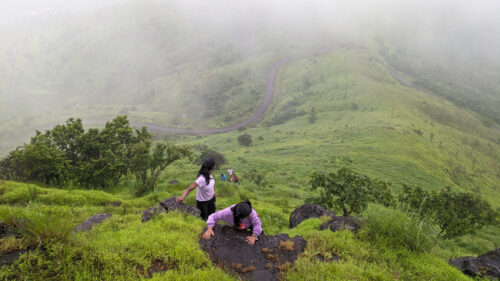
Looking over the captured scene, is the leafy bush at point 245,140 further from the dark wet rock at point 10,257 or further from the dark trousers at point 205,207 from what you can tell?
the dark wet rock at point 10,257

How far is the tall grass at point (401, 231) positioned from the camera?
18.7 feet

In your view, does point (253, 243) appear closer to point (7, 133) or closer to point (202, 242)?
point (202, 242)

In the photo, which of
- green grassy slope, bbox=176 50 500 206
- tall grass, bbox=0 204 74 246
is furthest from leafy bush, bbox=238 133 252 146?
tall grass, bbox=0 204 74 246

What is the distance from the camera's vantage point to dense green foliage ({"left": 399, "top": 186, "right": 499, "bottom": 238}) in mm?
12875

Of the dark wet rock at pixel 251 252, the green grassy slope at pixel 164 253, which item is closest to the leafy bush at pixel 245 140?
the green grassy slope at pixel 164 253

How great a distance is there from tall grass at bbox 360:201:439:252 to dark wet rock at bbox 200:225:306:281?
1805 mm

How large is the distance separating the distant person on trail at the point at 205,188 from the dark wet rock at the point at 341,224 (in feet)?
10.8

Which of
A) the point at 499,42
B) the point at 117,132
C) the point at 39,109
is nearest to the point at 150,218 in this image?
the point at 117,132

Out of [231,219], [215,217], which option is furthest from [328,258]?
[215,217]

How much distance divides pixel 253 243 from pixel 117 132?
13326 millimetres

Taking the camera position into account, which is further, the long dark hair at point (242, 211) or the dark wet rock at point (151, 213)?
the dark wet rock at point (151, 213)

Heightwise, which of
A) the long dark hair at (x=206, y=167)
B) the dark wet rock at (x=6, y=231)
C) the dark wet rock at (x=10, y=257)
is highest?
the long dark hair at (x=206, y=167)

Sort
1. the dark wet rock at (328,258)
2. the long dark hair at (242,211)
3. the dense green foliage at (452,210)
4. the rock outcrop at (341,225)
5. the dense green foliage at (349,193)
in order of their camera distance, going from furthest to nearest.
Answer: the dense green foliage at (452,210), the dense green foliage at (349,193), the rock outcrop at (341,225), the long dark hair at (242,211), the dark wet rock at (328,258)

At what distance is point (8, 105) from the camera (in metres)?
113
